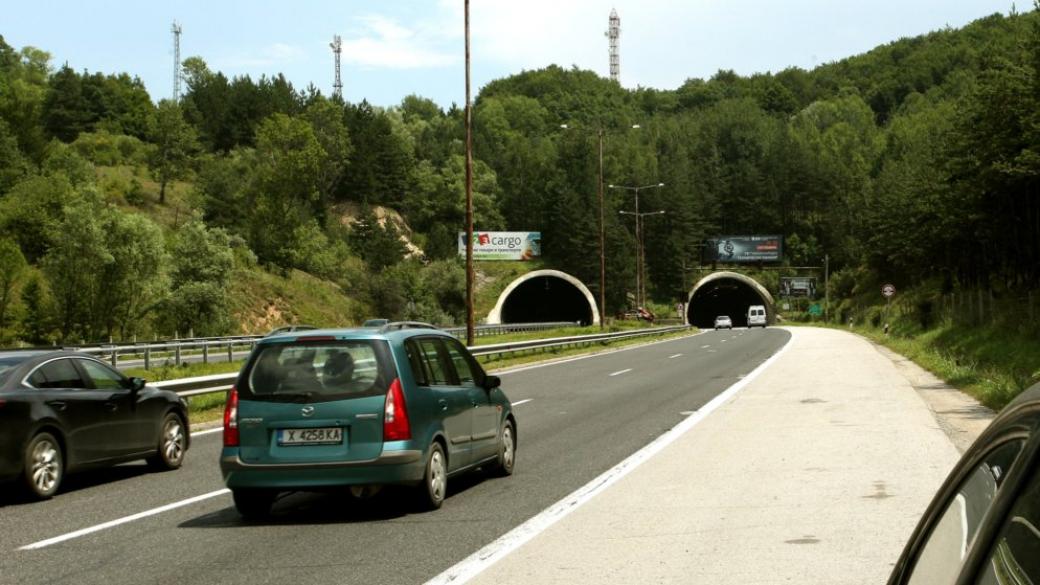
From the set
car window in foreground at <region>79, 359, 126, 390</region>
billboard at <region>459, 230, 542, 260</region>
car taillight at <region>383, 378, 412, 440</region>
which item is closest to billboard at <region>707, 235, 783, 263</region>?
billboard at <region>459, 230, 542, 260</region>

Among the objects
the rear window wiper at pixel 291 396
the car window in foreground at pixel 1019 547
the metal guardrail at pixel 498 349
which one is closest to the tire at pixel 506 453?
the rear window wiper at pixel 291 396

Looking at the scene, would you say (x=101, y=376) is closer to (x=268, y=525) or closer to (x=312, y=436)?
(x=268, y=525)

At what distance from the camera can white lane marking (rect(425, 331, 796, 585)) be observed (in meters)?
7.61

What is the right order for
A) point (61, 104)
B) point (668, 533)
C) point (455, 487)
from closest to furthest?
point (668, 533) → point (455, 487) → point (61, 104)

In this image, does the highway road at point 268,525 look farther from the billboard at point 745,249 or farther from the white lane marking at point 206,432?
the billboard at point 745,249

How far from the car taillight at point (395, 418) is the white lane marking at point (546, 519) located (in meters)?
1.29

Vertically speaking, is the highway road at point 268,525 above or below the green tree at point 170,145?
below

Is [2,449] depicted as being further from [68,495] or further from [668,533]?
[668,533]

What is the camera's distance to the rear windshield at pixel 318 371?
33.2 ft

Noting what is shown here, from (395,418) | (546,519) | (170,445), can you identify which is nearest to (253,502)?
(395,418)

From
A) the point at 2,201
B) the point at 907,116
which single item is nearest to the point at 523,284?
the point at 2,201

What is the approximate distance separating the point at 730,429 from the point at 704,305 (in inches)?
5103

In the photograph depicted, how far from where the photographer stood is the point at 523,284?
117500 mm

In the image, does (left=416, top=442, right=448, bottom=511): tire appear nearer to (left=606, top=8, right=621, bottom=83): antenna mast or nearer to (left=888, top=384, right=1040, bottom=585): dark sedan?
(left=888, top=384, right=1040, bottom=585): dark sedan
